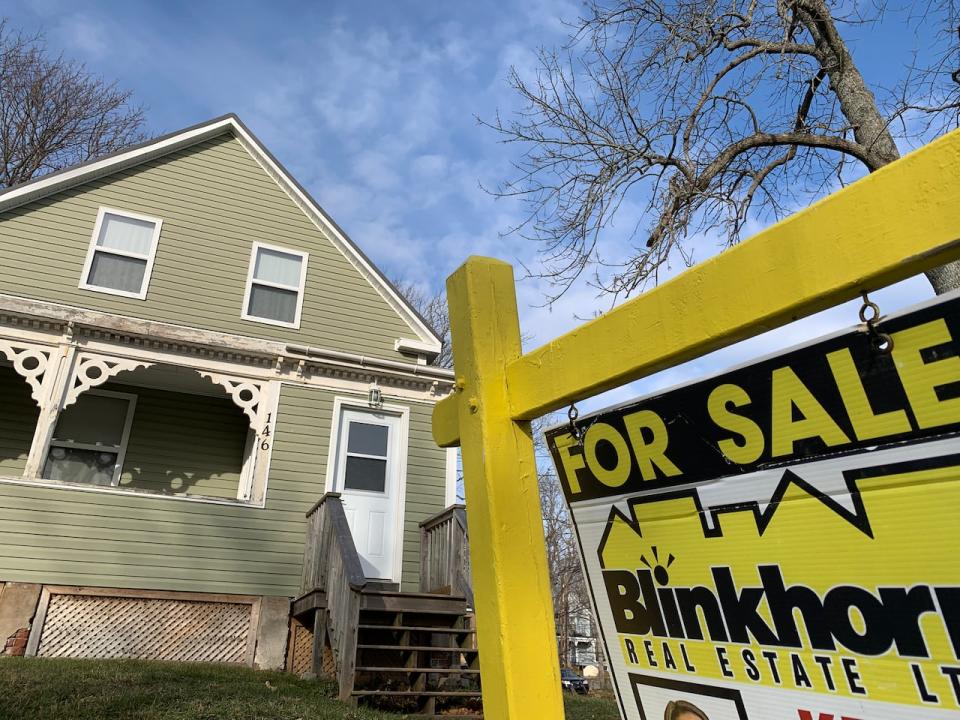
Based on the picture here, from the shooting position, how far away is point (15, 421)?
9.35 metres

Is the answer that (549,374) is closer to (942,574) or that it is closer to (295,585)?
(942,574)

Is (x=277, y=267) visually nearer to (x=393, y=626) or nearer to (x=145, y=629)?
(x=145, y=629)

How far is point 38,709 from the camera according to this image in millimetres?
4789

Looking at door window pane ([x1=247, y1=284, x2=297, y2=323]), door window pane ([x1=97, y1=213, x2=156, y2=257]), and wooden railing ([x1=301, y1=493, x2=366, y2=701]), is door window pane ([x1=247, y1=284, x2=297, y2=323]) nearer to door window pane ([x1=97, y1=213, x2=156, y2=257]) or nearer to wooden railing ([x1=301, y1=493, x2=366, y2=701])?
door window pane ([x1=97, y1=213, x2=156, y2=257])

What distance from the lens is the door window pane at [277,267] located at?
10883 millimetres

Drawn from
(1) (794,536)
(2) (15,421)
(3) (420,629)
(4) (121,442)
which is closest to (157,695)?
(3) (420,629)

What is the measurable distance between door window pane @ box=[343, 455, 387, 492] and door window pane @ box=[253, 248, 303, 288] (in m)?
3.12

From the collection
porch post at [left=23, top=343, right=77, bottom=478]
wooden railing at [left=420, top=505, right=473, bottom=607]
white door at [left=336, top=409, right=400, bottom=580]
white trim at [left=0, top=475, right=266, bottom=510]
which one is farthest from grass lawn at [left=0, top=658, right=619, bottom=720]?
white door at [left=336, top=409, right=400, bottom=580]

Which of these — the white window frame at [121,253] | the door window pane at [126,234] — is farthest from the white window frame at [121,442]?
the door window pane at [126,234]

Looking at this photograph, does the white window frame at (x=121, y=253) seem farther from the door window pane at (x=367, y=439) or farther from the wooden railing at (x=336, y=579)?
the wooden railing at (x=336, y=579)

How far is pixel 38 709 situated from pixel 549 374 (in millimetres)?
5283

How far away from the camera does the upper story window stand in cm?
1055

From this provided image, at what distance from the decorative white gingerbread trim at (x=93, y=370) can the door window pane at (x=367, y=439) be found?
3.09 metres

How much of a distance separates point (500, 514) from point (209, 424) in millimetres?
9776
